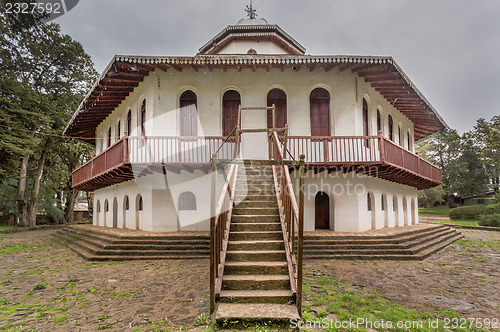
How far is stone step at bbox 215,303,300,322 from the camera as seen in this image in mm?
4258

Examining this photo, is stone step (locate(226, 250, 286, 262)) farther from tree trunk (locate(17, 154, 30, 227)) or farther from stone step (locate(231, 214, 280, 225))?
tree trunk (locate(17, 154, 30, 227))

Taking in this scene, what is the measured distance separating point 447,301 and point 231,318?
4330 mm

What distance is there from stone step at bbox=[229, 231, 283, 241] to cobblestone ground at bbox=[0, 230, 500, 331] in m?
1.28

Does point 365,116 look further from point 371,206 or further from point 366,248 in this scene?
point 366,248

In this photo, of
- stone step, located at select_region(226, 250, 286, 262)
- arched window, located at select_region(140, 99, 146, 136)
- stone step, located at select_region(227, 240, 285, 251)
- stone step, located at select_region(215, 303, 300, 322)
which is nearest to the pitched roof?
arched window, located at select_region(140, 99, 146, 136)

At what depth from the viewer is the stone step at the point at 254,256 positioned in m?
5.52

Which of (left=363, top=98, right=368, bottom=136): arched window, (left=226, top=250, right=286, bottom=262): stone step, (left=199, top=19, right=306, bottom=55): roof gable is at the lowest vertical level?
(left=226, top=250, right=286, bottom=262): stone step

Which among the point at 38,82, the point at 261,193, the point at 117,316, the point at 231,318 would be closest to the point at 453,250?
the point at 261,193

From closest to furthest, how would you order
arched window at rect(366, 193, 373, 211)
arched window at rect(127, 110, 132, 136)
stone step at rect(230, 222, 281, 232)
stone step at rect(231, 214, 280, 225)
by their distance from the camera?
stone step at rect(230, 222, 281, 232)
stone step at rect(231, 214, 280, 225)
arched window at rect(366, 193, 373, 211)
arched window at rect(127, 110, 132, 136)

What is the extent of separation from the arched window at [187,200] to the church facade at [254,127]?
40mm

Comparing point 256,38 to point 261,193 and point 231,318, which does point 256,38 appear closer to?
point 261,193

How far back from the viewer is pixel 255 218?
259 inches

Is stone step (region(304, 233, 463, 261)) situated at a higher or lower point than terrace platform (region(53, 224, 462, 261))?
lower

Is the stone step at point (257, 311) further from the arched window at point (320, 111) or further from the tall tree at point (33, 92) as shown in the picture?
the tall tree at point (33, 92)
